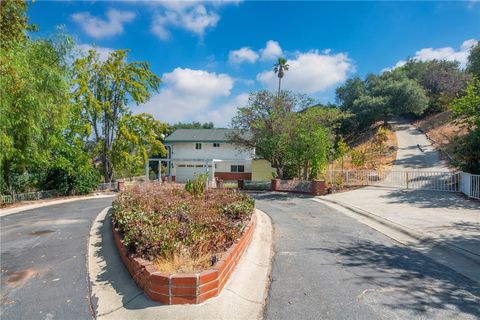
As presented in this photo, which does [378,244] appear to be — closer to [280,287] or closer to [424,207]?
[280,287]

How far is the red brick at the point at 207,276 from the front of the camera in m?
3.46

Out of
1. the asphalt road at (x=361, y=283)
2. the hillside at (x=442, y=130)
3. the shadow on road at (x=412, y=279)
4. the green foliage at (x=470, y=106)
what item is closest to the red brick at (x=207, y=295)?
the asphalt road at (x=361, y=283)

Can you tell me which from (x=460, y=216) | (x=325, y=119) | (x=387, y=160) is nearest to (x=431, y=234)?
(x=460, y=216)

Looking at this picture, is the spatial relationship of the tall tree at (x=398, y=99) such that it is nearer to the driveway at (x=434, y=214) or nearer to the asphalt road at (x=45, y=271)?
the driveway at (x=434, y=214)

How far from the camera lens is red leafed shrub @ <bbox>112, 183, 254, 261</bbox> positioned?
4.29 meters

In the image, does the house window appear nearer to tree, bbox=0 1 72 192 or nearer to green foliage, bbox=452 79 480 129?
tree, bbox=0 1 72 192

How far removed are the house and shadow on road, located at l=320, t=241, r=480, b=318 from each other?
23896 millimetres

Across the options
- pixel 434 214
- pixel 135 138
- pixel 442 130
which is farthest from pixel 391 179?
pixel 135 138

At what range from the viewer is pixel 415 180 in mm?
16594

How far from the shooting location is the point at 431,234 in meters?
6.96

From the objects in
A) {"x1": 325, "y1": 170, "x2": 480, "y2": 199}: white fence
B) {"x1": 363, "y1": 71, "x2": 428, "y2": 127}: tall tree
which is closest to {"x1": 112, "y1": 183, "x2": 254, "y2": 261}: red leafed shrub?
{"x1": 325, "y1": 170, "x2": 480, "y2": 199}: white fence

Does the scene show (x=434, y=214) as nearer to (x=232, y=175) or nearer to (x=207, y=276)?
(x=207, y=276)

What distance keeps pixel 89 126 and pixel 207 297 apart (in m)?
22.3

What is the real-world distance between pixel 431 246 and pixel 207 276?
5.39 meters
